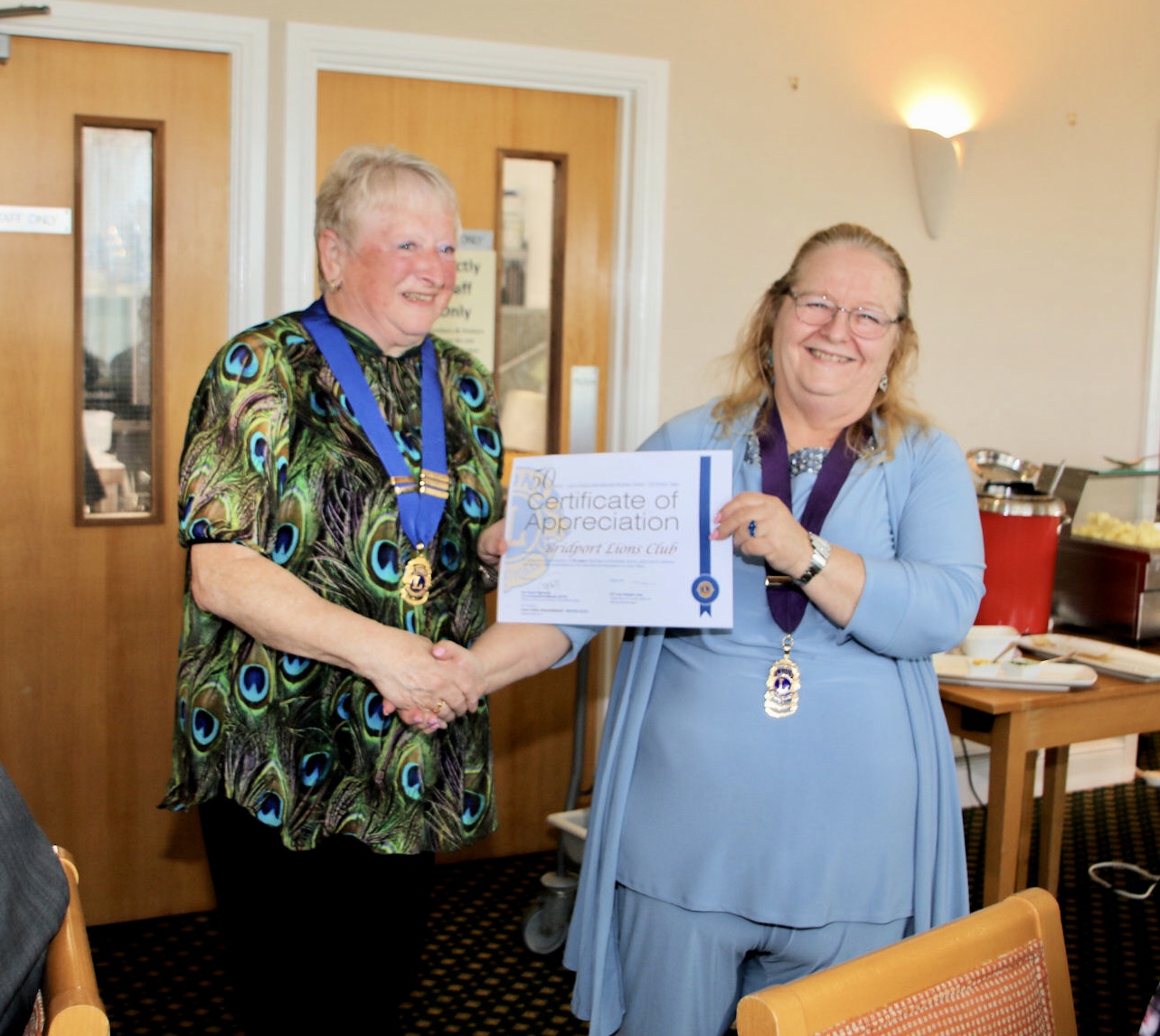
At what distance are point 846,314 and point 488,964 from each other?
1996 millimetres

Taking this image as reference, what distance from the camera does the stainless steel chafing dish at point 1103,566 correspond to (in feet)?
10.4

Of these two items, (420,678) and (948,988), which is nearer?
(948,988)

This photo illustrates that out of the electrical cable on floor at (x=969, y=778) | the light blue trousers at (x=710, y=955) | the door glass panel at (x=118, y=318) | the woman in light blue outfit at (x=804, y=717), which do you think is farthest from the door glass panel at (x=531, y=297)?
the light blue trousers at (x=710, y=955)

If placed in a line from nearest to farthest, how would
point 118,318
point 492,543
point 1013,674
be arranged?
point 492,543 → point 1013,674 → point 118,318

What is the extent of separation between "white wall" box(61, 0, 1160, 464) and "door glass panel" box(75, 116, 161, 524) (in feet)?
1.43

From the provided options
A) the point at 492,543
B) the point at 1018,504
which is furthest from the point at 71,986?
the point at 1018,504

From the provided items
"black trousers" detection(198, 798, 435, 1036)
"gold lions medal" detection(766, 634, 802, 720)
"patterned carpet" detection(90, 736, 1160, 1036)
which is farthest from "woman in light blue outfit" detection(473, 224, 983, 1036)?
"patterned carpet" detection(90, 736, 1160, 1036)

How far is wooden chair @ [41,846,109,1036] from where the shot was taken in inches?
36.6

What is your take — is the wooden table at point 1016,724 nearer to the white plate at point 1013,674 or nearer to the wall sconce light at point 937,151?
the white plate at point 1013,674

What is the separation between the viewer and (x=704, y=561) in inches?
67.2

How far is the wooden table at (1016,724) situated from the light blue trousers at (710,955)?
86 centimetres

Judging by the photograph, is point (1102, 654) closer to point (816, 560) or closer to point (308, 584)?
point (816, 560)

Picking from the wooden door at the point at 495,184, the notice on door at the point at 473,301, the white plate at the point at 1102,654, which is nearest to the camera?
the white plate at the point at 1102,654

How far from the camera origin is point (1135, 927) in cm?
334
